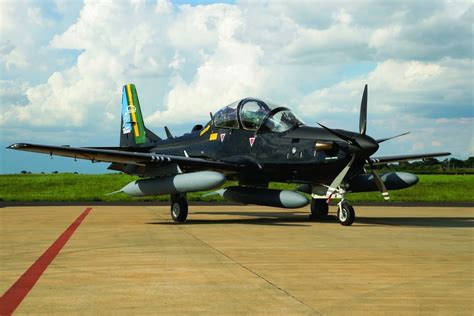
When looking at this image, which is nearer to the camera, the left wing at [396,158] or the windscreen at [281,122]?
the windscreen at [281,122]

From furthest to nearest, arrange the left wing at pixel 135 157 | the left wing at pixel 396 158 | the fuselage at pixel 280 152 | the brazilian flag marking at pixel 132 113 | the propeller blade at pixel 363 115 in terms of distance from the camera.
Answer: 1. the brazilian flag marking at pixel 132 113
2. the left wing at pixel 396 158
3. the left wing at pixel 135 157
4. the propeller blade at pixel 363 115
5. the fuselage at pixel 280 152

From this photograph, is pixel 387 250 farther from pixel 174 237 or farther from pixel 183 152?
pixel 183 152

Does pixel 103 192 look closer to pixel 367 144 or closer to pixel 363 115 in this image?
pixel 363 115

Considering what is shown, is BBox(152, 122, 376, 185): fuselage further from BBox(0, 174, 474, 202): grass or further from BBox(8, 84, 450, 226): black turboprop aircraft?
BBox(0, 174, 474, 202): grass

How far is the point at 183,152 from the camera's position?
19547mm

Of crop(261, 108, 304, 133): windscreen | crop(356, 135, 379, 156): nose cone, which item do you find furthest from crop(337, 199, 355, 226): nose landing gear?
crop(261, 108, 304, 133): windscreen

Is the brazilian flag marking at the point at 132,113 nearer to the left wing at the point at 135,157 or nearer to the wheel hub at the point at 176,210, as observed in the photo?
the left wing at the point at 135,157

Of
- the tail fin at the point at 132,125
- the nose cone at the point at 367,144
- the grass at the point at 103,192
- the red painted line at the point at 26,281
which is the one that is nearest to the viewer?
the red painted line at the point at 26,281

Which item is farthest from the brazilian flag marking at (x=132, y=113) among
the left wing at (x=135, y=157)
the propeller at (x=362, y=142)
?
the propeller at (x=362, y=142)

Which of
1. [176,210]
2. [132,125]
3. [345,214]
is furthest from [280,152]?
[132,125]

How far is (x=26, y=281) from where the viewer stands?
7191mm

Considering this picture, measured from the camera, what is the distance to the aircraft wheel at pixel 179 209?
17.3 m

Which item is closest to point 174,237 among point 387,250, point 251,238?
point 251,238

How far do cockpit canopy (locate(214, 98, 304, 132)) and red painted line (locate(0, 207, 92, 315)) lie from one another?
6.80 metres
